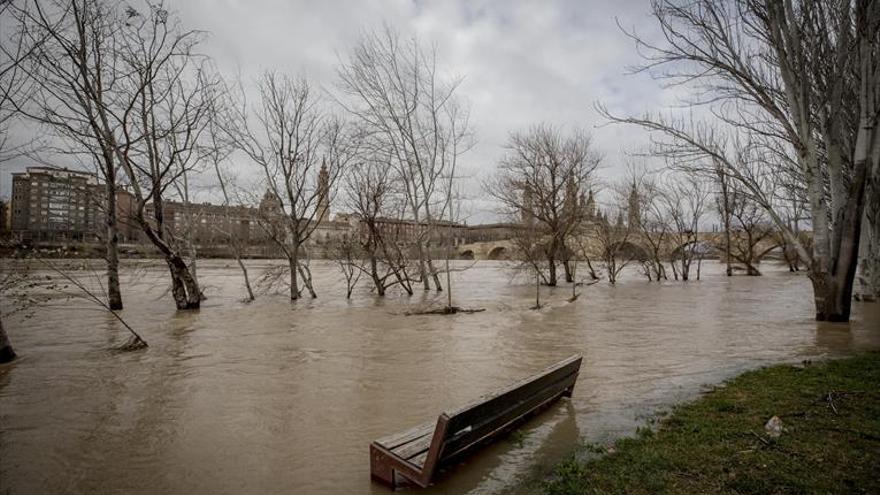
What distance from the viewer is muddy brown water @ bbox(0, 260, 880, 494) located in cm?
406

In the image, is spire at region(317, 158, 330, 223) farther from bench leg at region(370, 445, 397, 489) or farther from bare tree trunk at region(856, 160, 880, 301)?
bare tree trunk at region(856, 160, 880, 301)

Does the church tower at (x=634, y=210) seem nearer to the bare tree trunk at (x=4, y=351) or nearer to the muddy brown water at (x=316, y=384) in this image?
the muddy brown water at (x=316, y=384)

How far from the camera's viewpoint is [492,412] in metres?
3.87

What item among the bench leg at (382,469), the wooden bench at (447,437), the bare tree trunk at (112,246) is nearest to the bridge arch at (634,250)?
the bare tree trunk at (112,246)

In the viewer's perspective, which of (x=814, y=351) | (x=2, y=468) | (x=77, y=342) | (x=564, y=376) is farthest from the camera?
(x=77, y=342)

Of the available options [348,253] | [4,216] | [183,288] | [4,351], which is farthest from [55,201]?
[4,351]

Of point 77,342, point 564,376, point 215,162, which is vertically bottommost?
point 77,342

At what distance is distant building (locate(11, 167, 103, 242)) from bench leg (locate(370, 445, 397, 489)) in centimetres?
1134

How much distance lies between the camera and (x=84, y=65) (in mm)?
12922

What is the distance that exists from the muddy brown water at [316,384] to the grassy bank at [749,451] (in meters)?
0.46

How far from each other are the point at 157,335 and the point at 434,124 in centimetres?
1336

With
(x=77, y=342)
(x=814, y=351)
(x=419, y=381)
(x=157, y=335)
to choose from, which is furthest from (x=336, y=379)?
(x=814, y=351)

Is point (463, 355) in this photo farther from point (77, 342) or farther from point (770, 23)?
point (770, 23)

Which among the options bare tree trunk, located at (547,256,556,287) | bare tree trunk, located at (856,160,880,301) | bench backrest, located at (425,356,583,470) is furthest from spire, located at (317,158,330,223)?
bare tree trunk, located at (856,160,880,301)
